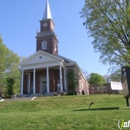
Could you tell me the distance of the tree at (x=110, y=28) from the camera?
43.7ft

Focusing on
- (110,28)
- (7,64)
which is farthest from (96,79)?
(110,28)

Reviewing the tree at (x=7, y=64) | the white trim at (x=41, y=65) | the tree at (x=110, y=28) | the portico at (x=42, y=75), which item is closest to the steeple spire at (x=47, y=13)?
the tree at (x=7, y=64)

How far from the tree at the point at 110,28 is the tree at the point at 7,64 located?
20.9m

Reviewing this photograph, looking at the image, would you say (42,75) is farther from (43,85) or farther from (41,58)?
(41,58)

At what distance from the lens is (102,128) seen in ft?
17.7

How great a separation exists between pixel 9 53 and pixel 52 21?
11684mm

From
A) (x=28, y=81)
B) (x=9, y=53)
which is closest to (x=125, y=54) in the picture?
(x=28, y=81)

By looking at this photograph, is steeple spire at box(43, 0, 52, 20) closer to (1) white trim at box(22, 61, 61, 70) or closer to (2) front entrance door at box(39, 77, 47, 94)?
(1) white trim at box(22, 61, 61, 70)

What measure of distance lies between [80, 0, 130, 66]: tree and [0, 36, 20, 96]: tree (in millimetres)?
20947

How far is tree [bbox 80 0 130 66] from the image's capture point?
13.3m

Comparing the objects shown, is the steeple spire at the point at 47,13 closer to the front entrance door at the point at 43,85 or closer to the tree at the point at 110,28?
the front entrance door at the point at 43,85

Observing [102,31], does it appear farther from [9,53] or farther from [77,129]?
[9,53]

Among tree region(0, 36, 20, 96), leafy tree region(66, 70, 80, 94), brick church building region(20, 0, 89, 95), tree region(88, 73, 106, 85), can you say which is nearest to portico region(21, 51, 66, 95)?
brick church building region(20, 0, 89, 95)

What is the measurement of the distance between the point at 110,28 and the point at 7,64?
24.0 m
